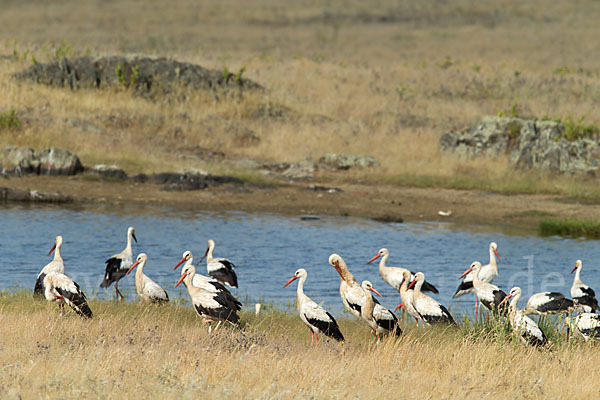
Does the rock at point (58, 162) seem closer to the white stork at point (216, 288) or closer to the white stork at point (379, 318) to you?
the white stork at point (216, 288)

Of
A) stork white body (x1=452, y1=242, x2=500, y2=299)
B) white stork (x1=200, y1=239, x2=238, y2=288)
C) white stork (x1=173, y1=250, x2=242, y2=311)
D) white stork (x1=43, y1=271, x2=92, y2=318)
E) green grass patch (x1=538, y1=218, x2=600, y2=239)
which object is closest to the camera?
white stork (x1=43, y1=271, x2=92, y2=318)

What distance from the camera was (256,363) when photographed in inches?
339

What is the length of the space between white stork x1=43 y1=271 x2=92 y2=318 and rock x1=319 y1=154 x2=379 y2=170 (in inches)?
708

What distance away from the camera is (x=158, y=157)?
28.1m

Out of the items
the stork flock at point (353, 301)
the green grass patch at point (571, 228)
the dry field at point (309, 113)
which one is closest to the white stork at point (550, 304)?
the stork flock at point (353, 301)

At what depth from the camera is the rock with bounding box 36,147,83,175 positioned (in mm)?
25109

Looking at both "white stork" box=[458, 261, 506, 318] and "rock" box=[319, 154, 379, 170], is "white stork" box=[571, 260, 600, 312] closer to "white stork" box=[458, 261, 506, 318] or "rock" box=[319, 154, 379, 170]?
"white stork" box=[458, 261, 506, 318]

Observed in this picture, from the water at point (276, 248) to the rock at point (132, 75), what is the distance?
42.2ft

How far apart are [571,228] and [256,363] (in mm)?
14409

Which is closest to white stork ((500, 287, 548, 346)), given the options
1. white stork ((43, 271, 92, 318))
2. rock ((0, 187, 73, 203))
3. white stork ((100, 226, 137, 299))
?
white stork ((43, 271, 92, 318))

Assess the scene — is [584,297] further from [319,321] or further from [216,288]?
[216,288]

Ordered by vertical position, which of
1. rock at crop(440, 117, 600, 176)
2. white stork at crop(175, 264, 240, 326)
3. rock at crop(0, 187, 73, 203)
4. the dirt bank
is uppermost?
rock at crop(440, 117, 600, 176)

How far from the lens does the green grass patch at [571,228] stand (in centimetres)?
2108

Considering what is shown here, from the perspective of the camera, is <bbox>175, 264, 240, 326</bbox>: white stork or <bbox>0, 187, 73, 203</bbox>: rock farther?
<bbox>0, 187, 73, 203</bbox>: rock
